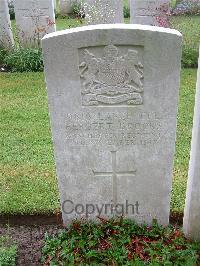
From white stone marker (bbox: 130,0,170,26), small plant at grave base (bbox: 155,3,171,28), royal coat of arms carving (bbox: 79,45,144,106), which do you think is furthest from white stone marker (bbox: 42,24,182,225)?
white stone marker (bbox: 130,0,170,26)

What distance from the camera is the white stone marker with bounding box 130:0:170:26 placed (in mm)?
9086

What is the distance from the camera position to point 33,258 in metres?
3.95

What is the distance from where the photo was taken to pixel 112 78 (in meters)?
3.41

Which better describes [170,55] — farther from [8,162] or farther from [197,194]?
[8,162]

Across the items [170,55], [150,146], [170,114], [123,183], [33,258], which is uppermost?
[170,55]

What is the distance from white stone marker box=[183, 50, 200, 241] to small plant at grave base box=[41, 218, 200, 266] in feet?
0.40

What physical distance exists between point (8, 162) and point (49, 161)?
1.80 ft

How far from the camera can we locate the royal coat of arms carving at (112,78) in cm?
332

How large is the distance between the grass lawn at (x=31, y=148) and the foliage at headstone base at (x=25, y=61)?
52 cm

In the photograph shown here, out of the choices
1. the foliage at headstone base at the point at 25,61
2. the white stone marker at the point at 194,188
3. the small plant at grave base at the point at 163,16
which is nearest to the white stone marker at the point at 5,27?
the foliage at headstone base at the point at 25,61

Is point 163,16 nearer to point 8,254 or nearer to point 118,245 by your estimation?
point 118,245

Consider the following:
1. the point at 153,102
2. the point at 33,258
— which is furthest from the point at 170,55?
the point at 33,258

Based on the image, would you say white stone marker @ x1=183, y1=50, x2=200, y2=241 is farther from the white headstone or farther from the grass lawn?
the white headstone

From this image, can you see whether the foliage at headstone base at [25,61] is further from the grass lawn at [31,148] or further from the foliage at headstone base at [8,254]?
the foliage at headstone base at [8,254]
